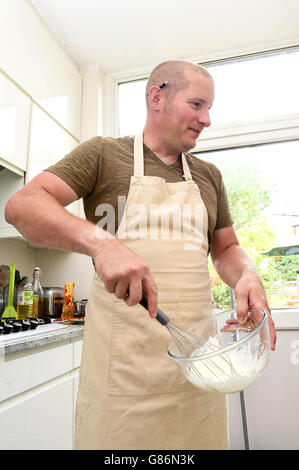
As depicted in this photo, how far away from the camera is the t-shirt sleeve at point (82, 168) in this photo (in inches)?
29.9

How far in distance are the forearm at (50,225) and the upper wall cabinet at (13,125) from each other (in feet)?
3.39

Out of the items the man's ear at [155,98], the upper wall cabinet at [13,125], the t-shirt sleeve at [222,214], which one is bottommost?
the t-shirt sleeve at [222,214]

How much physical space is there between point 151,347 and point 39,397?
701 millimetres

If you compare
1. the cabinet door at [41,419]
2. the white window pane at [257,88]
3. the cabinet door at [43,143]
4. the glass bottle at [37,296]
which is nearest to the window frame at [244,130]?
the white window pane at [257,88]

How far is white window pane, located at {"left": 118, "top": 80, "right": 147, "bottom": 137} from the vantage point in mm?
2396

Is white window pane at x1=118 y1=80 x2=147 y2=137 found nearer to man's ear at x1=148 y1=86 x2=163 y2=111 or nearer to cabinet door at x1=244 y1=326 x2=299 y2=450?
man's ear at x1=148 y1=86 x2=163 y2=111

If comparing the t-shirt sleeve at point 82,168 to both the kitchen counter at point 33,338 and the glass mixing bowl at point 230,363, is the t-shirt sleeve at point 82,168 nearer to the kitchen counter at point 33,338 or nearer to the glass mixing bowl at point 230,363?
the glass mixing bowl at point 230,363

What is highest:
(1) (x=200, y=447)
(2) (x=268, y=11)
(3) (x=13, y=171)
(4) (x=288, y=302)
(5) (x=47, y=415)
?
(2) (x=268, y=11)

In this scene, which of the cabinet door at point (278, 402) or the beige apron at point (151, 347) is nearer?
the beige apron at point (151, 347)

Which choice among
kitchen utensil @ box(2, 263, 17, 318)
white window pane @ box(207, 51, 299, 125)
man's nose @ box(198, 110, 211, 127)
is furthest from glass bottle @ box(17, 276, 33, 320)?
white window pane @ box(207, 51, 299, 125)

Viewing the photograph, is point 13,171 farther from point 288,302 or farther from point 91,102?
point 288,302

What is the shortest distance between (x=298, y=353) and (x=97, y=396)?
1386 mm
